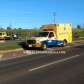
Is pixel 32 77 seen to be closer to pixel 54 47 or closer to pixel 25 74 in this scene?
pixel 25 74

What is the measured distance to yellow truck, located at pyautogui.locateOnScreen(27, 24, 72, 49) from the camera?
33750mm

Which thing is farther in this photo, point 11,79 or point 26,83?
point 11,79

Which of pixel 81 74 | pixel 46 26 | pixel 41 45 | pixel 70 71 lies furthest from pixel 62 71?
pixel 46 26

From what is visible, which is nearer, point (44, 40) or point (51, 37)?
point (44, 40)

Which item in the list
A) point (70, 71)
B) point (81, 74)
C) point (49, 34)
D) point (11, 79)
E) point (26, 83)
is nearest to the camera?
point (26, 83)

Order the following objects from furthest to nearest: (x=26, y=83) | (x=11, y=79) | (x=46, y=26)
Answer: (x=46, y=26) → (x=11, y=79) → (x=26, y=83)

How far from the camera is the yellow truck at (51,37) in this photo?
33750 mm

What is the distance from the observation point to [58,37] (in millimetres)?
38656

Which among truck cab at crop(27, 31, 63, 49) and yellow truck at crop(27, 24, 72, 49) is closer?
truck cab at crop(27, 31, 63, 49)

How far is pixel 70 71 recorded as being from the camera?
15695 millimetres

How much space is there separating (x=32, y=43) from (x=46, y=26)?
6.93 metres

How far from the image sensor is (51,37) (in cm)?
3684

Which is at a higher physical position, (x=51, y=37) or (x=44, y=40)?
(x=51, y=37)

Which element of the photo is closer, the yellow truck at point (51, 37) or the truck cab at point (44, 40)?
the truck cab at point (44, 40)
